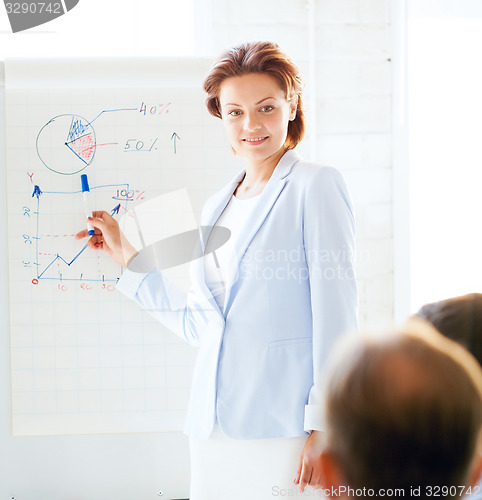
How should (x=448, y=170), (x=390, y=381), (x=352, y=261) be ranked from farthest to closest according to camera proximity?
(x=448, y=170)
(x=352, y=261)
(x=390, y=381)

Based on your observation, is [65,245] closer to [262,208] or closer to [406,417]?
[262,208]

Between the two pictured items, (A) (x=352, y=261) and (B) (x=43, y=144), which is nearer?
(A) (x=352, y=261)

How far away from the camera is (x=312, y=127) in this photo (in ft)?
3.73

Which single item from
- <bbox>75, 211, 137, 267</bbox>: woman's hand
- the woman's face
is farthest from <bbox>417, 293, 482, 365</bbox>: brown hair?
<bbox>75, 211, 137, 267</bbox>: woman's hand

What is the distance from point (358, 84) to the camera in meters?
1.14

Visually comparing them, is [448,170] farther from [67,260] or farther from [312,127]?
[67,260]

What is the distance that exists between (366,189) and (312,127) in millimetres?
172

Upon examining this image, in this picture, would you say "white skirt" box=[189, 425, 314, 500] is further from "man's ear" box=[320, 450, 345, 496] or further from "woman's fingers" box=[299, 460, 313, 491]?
"man's ear" box=[320, 450, 345, 496]

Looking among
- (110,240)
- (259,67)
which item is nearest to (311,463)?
(110,240)

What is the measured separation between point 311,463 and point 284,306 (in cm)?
26

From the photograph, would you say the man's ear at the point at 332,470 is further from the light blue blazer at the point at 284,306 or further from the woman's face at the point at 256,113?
the woman's face at the point at 256,113

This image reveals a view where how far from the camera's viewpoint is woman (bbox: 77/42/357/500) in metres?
0.90

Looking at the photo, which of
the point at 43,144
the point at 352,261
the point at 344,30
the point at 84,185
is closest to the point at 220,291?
the point at 352,261

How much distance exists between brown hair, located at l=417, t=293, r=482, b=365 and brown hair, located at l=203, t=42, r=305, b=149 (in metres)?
0.40
